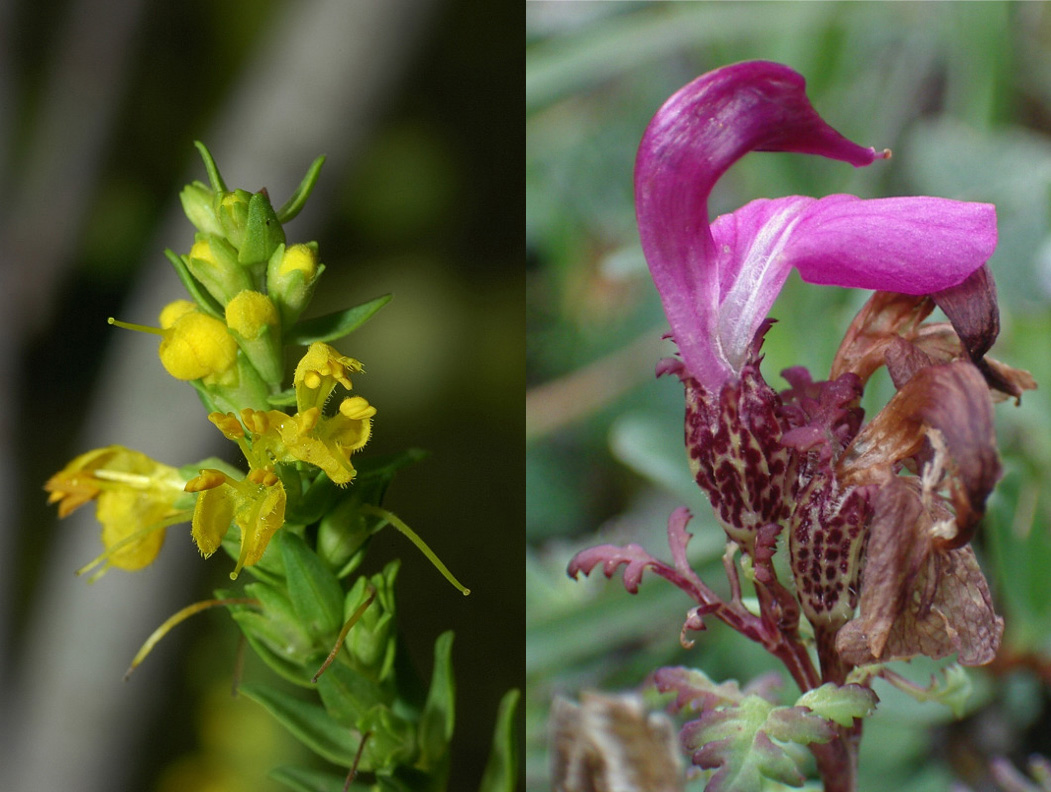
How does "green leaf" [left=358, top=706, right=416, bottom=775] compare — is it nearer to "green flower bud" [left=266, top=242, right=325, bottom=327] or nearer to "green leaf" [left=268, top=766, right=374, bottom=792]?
"green leaf" [left=268, top=766, right=374, bottom=792]

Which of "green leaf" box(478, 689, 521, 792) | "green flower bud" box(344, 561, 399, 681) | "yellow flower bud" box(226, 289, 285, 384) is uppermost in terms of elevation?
"yellow flower bud" box(226, 289, 285, 384)

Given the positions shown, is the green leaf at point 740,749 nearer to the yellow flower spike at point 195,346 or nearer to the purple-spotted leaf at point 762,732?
the purple-spotted leaf at point 762,732

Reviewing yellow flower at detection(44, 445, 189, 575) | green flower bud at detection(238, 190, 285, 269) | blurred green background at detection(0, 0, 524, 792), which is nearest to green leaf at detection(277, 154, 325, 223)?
green flower bud at detection(238, 190, 285, 269)

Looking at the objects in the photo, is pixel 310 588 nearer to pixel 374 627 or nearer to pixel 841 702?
pixel 374 627

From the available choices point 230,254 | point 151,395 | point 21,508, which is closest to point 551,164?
point 230,254

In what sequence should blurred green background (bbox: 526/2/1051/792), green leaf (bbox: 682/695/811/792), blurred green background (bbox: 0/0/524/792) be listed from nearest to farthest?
green leaf (bbox: 682/695/811/792) → blurred green background (bbox: 526/2/1051/792) → blurred green background (bbox: 0/0/524/792)

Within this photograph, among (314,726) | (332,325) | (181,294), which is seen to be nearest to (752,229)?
(332,325)

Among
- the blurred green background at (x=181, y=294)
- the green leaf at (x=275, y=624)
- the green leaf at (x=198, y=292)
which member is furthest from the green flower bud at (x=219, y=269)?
the blurred green background at (x=181, y=294)
